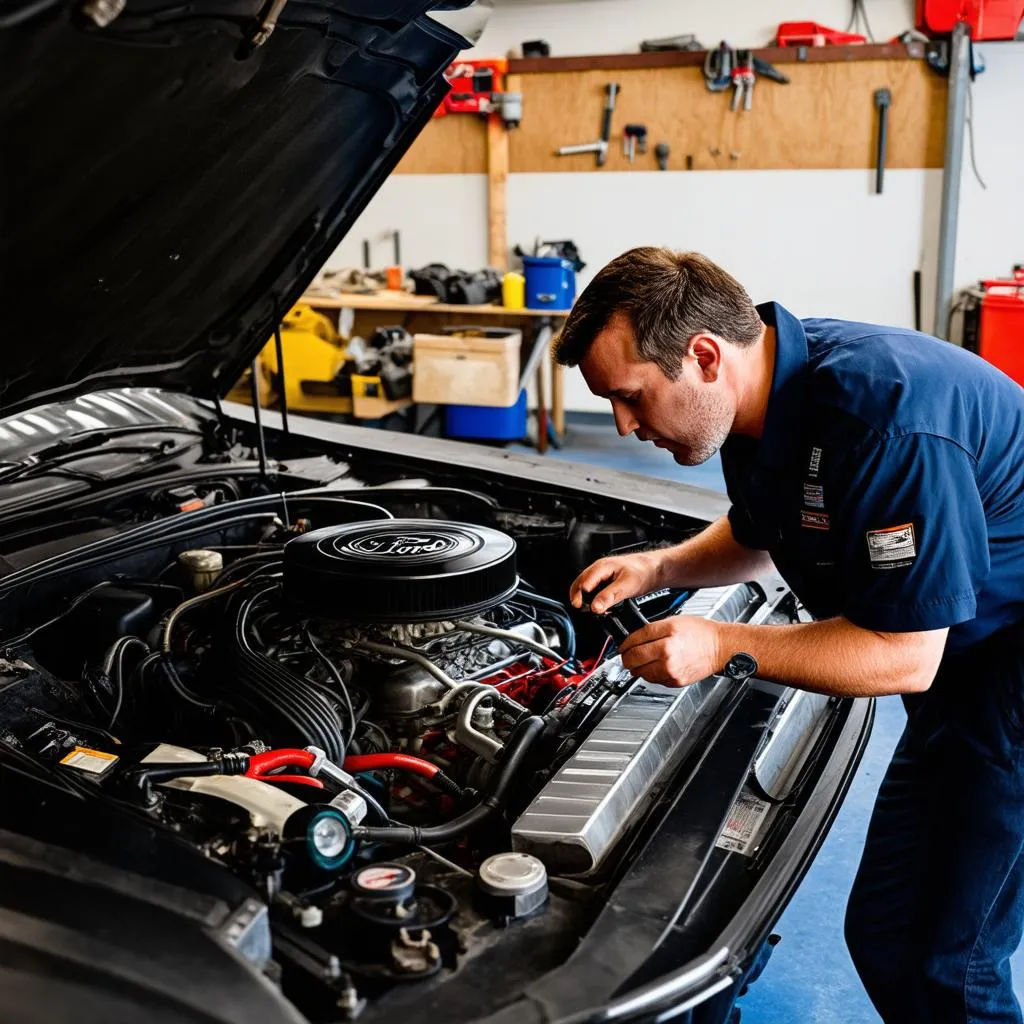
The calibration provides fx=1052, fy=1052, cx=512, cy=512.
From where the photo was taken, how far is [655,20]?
661 cm

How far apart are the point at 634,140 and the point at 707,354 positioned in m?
5.69

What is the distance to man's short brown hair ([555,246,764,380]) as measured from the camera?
1446mm

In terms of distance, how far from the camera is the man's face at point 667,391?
1.47 metres

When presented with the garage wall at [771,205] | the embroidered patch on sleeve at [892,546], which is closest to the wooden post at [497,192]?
the garage wall at [771,205]

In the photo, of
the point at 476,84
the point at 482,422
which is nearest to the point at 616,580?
the point at 482,422

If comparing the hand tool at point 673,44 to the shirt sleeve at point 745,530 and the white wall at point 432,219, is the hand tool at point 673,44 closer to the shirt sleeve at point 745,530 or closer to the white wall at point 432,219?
the white wall at point 432,219

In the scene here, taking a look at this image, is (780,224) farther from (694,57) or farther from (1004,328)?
(1004,328)

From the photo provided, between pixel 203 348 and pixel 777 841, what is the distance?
5.20ft

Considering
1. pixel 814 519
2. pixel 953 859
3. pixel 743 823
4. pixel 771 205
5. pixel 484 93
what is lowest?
pixel 953 859

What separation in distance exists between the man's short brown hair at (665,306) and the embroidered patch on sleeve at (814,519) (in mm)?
258

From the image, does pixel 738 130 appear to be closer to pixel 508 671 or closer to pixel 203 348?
pixel 203 348

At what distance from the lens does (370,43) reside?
5.36ft

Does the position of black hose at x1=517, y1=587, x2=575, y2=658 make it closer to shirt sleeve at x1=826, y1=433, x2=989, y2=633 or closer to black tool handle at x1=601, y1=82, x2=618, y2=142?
shirt sleeve at x1=826, y1=433, x2=989, y2=633

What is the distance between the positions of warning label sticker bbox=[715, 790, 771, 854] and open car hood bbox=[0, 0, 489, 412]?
47.9 inches
